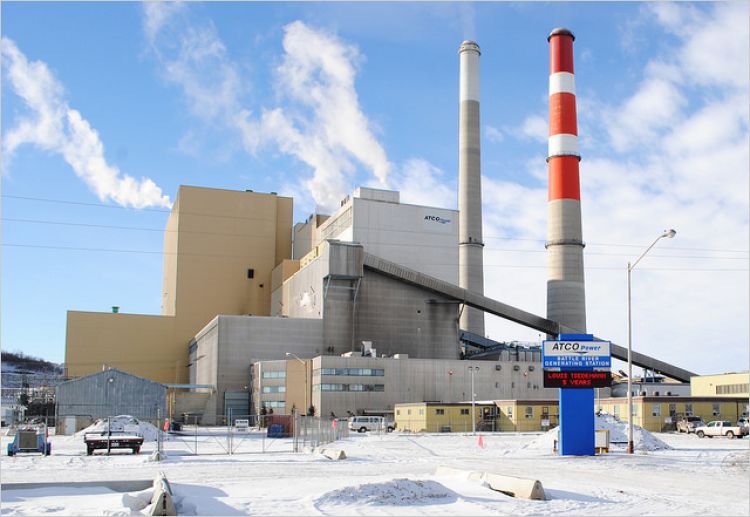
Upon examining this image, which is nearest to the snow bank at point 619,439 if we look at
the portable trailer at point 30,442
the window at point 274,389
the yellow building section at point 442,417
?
the portable trailer at point 30,442

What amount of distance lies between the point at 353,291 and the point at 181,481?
79.7 m

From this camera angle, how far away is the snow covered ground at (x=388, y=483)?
18797mm

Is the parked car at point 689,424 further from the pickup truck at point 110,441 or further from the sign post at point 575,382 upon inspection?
the pickup truck at point 110,441

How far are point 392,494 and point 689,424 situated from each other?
179 feet

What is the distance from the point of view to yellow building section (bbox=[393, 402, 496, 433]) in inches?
3002

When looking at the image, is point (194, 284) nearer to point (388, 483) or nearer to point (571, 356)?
point (571, 356)

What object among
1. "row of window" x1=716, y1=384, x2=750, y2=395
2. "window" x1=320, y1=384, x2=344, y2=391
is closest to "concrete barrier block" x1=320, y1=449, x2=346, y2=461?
"window" x1=320, y1=384, x2=344, y2=391

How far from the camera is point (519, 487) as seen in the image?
68.7 ft

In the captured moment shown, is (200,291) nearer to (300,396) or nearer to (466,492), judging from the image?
(300,396)

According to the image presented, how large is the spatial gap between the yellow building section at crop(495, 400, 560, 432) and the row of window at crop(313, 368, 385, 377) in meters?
20.0

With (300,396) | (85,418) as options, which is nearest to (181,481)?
(85,418)

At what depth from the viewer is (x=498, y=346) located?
4444 inches

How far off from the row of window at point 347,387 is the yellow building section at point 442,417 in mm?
12814

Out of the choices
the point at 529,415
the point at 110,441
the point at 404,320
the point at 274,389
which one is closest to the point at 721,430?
the point at 529,415
